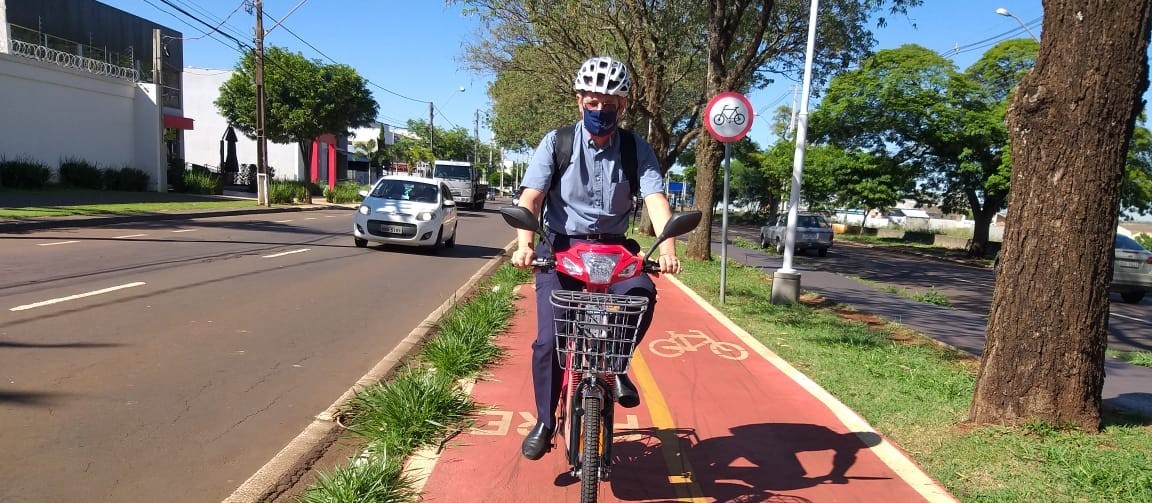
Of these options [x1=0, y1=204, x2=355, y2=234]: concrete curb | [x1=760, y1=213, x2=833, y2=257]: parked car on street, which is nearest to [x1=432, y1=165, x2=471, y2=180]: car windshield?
[x1=0, y1=204, x2=355, y2=234]: concrete curb

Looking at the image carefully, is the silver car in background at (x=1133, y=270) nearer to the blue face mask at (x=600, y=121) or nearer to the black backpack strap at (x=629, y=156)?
the black backpack strap at (x=629, y=156)

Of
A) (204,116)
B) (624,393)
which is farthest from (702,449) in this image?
(204,116)

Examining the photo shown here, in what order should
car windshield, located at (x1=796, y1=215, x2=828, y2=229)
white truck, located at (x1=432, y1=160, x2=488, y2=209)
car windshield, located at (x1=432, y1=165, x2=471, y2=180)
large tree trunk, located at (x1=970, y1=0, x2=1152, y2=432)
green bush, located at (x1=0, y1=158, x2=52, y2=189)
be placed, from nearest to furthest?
large tree trunk, located at (x1=970, y1=0, x2=1152, y2=432)
green bush, located at (x1=0, y1=158, x2=52, y2=189)
car windshield, located at (x1=796, y1=215, x2=828, y2=229)
white truck, located at (x1=432, y1=160, x2=488, y2=209)
car windshield, located at (x1=432, y1=165, x2=471, y2=180)

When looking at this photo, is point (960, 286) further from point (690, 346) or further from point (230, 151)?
point (230, 151)

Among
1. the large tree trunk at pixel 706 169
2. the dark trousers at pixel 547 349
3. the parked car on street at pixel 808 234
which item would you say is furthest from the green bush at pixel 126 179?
the dark trousers at pixel 547 349

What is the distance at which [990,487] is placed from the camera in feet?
11.6

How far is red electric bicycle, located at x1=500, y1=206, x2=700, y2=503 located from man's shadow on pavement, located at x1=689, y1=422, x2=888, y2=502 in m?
0.89

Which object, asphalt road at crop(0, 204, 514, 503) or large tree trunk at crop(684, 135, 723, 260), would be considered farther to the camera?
large tree trunk at crop(684, 135, 723, 260)

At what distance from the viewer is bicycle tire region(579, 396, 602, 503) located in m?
2.84

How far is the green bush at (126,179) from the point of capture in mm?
24438

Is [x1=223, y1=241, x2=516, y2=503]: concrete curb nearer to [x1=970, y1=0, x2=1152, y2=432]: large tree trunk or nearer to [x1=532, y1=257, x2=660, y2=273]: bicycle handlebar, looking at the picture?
[x1=532, y1=257, x2=660, y2=273]: bicycle handlebar

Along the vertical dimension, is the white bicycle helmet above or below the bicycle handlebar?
above

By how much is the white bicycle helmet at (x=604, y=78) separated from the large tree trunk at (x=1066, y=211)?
264 cm

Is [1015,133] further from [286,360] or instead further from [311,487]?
[286,360]
